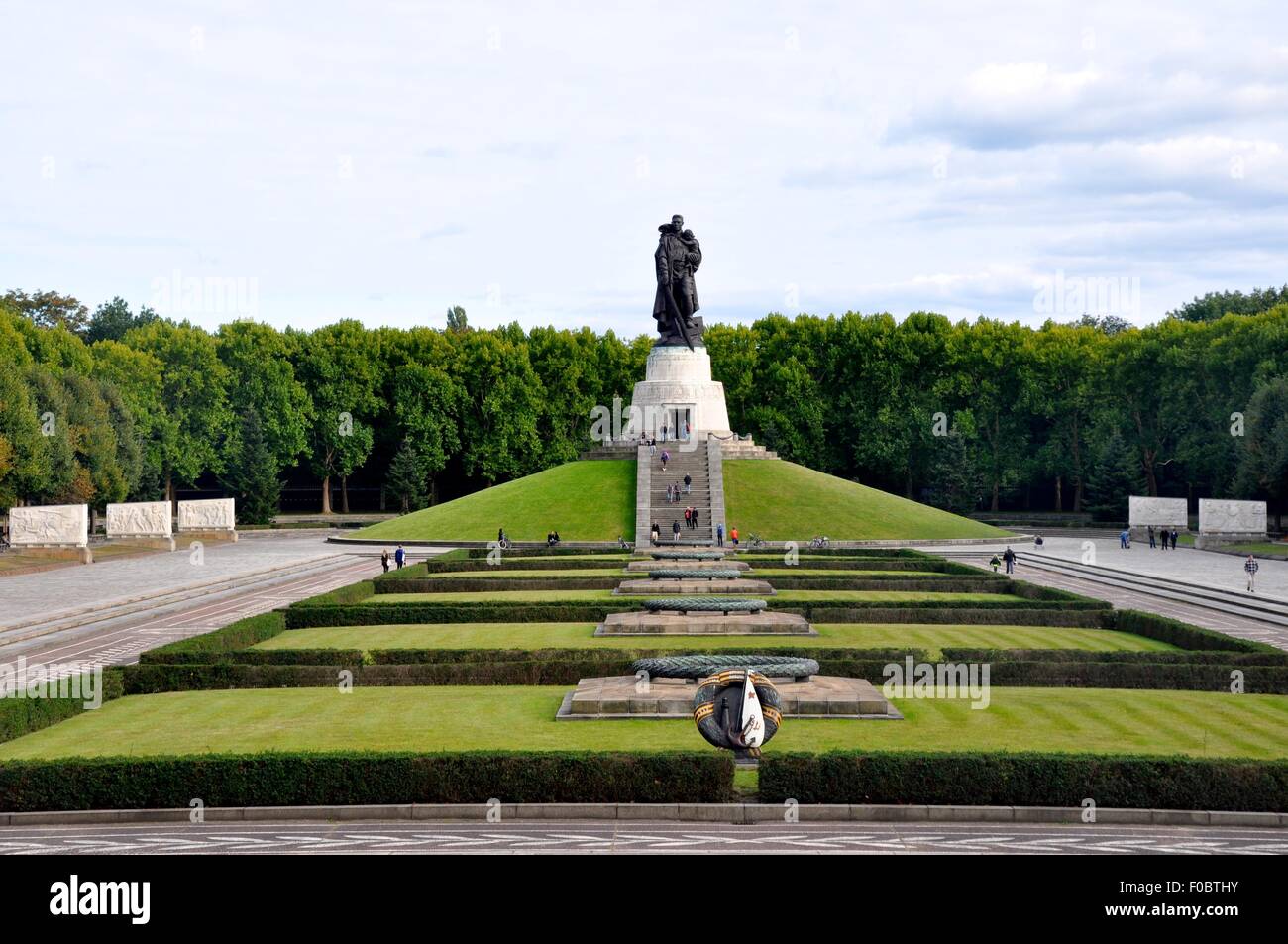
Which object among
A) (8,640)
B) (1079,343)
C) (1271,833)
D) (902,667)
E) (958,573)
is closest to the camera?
(1271,833)

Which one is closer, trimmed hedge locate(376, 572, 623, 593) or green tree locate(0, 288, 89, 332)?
trimmed hedge locate(376, 572, 623, 593)

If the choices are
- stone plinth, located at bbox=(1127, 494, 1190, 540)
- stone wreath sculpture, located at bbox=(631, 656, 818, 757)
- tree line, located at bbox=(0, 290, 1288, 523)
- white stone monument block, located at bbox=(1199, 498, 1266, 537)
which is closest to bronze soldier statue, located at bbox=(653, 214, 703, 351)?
tree line, located at bbox=(0, 290, 1288, 523)

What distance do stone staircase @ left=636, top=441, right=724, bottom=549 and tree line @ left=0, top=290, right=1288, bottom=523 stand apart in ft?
74.1

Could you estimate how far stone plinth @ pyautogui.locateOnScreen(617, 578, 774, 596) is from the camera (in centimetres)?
3956

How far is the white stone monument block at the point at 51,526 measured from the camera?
60.9 metres

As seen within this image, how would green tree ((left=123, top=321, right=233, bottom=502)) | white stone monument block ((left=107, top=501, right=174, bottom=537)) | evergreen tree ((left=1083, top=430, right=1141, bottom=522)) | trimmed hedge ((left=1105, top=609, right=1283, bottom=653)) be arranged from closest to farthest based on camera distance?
1. trimmed hedge ((left=1105, top=609, right=1283, bottom=653))
2. white stone monument block ((left=107, top=501, right=174, bottom=537))
3. evergreen tree ((left=1083, top=430, right=1141, bottom=522))
4. green tree ((left=123, top=321, right=233, bottom=502))

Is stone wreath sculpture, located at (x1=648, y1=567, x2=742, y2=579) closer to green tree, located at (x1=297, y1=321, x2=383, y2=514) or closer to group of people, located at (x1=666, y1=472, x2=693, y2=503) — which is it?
group of people, located at (x1=666, y1=472, x2=693, y2=503)

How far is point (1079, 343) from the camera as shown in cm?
9638

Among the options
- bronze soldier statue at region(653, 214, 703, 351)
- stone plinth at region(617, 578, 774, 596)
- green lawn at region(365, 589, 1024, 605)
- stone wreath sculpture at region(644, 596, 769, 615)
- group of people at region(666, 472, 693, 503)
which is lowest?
green lawn at region(365, 589, 1024, 605)

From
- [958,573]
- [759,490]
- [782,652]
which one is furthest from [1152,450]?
[782,652]

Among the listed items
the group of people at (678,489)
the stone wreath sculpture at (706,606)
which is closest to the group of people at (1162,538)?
the group of people at (678,489)

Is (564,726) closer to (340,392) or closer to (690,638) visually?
(690,638)
